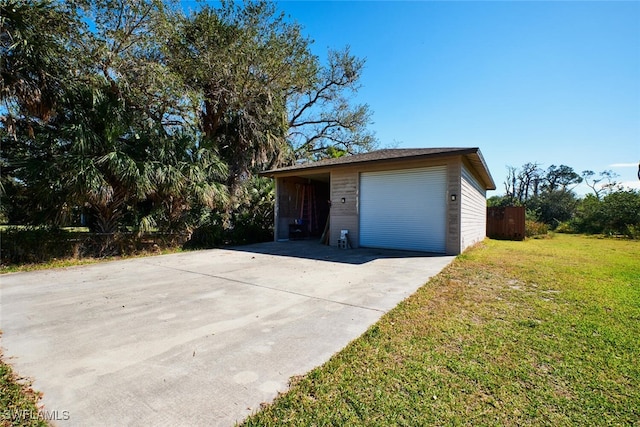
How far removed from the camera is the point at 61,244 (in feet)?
22.1

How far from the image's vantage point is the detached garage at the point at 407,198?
773 cm

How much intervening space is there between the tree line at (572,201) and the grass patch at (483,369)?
58.9ft

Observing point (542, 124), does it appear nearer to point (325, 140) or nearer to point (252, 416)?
point (325, 140)

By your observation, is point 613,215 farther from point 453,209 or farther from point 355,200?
point 355,200

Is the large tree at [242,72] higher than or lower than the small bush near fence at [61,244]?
higher

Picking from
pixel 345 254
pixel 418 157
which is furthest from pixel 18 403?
pixel 418 157

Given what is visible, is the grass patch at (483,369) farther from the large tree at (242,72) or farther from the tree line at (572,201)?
the tree line at (572,201)

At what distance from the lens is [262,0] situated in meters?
11.8

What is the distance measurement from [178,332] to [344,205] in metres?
7.35

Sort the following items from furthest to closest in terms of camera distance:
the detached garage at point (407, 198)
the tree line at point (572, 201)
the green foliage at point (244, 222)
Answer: the tree line at point (572, 201) < the green foliage at point (244, 222) < the detached garage at point (407, 198)

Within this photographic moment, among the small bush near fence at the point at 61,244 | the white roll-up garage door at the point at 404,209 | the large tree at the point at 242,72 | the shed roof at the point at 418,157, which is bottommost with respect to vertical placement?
the small bush near fence at the point at 61,244

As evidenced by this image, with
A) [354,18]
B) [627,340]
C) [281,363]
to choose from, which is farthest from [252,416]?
[354,18]

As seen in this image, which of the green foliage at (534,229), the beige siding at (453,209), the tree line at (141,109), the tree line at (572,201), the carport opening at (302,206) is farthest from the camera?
the tree line at (572,201)

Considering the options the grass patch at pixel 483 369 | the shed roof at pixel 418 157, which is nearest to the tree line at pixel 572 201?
the shed roof at pixel 418 157
